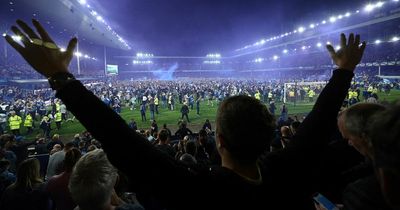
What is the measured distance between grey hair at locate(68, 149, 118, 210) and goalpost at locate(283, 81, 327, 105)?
103 ft

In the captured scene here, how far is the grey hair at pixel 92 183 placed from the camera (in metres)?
2.08

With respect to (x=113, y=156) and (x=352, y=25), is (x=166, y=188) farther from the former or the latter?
(x=352, y=25)

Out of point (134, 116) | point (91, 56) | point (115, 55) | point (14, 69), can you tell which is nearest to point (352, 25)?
point (134, 116)

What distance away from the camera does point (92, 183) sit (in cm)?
211

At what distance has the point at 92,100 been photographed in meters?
1.41

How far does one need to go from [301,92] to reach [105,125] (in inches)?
1337

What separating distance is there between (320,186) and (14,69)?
55.8m

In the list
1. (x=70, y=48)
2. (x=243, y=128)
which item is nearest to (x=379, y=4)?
(x=243, y=128)

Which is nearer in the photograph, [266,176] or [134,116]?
[266,176]

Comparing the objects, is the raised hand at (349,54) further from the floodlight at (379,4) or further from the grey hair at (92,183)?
the floodlight at (379,4)

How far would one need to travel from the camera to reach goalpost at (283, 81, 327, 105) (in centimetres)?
3267

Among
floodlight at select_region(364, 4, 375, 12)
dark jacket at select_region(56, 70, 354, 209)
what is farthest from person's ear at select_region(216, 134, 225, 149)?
floodlight at select_region(364, 4, 375, 12)

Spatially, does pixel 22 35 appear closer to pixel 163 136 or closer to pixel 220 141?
pixel 220 141

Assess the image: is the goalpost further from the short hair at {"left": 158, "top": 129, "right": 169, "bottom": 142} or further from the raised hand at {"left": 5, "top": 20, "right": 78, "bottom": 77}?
the raised hand at {"left": 5, "top": 20, "right": 78, "bottom": 77}
